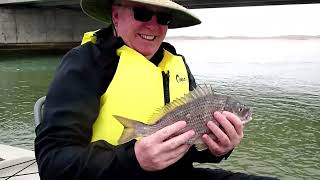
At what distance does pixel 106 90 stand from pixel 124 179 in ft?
1.96

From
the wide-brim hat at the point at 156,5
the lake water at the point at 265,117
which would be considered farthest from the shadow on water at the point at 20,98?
the wide-brim hat at the point at 156,5

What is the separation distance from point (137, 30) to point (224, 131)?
95 cm

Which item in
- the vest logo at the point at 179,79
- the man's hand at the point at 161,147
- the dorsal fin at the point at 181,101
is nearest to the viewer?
the man's hand at the point at 161,147

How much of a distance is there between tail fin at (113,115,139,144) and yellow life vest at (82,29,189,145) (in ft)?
0.59

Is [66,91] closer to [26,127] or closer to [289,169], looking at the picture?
[289,169]

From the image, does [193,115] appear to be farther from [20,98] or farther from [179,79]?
[20,98]

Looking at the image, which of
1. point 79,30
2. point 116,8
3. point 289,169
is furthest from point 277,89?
point 79,30

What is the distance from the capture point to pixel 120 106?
2623 millimetres

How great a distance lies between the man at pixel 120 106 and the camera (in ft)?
7.45

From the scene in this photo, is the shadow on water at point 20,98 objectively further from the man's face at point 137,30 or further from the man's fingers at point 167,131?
the man's fingers at point 167,131

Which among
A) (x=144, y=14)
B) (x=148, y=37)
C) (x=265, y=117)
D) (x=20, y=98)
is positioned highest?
(x=144, y=14)

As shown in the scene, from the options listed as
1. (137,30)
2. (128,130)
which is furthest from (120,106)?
(137,30)

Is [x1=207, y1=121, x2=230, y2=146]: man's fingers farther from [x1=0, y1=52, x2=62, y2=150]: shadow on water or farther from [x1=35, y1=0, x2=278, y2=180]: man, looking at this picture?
[x1=0, y1=52, x2=62, y2=150]: shadow on water

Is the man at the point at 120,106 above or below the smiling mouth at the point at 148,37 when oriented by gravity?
below
